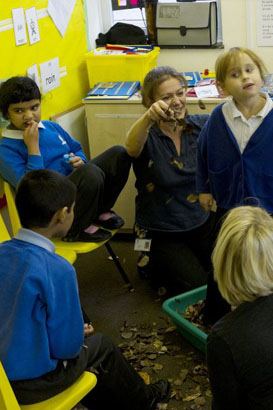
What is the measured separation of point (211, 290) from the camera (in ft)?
7.15

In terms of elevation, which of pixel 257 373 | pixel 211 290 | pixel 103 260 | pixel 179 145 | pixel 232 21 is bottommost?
pixel 103 260

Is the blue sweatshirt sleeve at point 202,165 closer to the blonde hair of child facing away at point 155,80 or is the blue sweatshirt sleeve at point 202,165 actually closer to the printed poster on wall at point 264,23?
the blonde hair of child facing away at point 155,80

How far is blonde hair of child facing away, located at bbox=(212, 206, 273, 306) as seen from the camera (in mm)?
1316

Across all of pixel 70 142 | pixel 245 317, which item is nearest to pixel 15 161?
pixel 70 142

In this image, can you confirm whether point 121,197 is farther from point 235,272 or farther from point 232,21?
point 235,272

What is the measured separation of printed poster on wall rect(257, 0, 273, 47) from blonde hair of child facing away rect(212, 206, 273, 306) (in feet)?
7.08

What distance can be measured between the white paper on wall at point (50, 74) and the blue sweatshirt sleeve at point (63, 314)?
157 centimetres

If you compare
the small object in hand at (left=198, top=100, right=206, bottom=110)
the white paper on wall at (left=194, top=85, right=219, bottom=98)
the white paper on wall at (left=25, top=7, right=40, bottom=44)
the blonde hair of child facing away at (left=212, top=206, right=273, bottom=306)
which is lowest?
the blonde hair of child facing away at (left=212, top=206, right=273, bottom=306)

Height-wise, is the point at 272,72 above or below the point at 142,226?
above

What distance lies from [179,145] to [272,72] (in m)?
1.04

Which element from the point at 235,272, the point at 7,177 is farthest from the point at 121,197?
the point at 235,272

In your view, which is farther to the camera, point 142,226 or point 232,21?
point 232,21

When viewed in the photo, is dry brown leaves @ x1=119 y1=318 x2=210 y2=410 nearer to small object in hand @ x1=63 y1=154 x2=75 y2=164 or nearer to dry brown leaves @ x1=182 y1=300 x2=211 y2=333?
dry brown leaves @ x1=182 y1=300 x2=211 y2=333

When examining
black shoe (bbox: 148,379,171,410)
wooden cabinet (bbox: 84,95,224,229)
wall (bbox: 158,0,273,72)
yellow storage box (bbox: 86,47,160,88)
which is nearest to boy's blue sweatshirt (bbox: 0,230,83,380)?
black shoe (bbox: 148,379,171,410)
